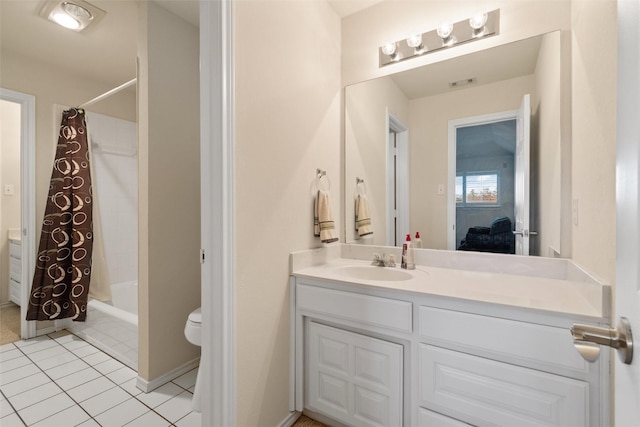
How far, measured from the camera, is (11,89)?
241 centimetres

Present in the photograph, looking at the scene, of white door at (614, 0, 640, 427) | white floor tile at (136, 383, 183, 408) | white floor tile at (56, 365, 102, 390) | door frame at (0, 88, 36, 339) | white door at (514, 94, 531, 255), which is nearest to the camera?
white door at (614, 0, 640, 427)

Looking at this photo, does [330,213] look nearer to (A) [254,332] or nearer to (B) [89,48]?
(A) [254,332]

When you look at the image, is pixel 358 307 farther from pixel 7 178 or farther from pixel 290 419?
pixel 7 178

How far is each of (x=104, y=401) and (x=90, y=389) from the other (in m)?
0.19

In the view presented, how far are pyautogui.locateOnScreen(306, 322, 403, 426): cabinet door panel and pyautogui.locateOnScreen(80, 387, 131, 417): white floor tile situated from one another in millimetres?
1139

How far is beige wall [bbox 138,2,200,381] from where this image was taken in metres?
1.80

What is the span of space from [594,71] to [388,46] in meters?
1.10

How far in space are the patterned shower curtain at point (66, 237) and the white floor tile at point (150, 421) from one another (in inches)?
51.5

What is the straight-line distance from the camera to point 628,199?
1.39ft

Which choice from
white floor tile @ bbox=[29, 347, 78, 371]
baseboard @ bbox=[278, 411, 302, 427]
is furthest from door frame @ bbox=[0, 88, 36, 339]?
baseboard @ bbox=[278, 411, 302, 427]

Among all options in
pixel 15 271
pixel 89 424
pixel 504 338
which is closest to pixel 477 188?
pixel 504 338

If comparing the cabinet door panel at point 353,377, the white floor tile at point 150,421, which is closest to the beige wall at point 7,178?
the white floor tile at point 150,421

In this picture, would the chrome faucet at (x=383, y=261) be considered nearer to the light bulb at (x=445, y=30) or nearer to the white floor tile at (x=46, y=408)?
the light bulb at (x=445, y=30)

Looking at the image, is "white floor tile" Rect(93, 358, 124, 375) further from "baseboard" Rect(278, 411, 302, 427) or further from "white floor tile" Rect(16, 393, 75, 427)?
"baseboard" Rect(278, 411, 302, 427)
